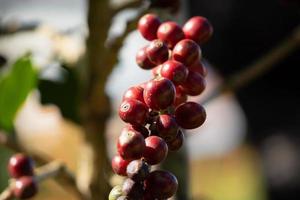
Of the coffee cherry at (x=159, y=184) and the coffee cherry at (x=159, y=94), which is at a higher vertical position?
the coffee cherry at (x=159, y=94)

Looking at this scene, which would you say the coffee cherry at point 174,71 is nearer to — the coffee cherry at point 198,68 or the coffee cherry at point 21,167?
the coffee cherry at point 198,68

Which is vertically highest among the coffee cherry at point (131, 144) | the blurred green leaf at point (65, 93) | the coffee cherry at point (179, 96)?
the coffee cherry at point (131, 144)

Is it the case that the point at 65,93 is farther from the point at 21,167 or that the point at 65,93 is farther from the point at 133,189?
the point at 133,189

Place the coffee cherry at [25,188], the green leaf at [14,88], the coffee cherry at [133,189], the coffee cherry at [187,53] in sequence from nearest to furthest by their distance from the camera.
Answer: the coffee cherry at [133,189]
the coffee cherry at [187,53]
the coffee cherry at [25,188]
the green leaf at [14,88]

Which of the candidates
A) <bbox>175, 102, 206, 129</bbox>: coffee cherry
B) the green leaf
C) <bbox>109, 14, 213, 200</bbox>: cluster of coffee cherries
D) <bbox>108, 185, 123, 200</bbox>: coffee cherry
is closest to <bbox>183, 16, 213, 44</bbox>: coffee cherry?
<bbox>109, 14, 213, 200</bbox>: cluster of coffee cherries

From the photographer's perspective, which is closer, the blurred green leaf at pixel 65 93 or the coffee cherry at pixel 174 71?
the coffee cherry at pixel 174 71

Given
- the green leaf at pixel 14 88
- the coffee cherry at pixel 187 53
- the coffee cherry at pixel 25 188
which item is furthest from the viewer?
the green leaf at pixel 14 88

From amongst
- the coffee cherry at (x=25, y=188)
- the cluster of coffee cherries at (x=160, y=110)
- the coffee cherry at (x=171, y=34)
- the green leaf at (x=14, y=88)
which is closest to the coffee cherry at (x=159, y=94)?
the cluster of coffee cherries at (x=160, y=110)

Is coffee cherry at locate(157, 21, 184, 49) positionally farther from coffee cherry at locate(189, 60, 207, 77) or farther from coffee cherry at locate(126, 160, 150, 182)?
coffee cherry at locate(126, 160, 150, 182)
